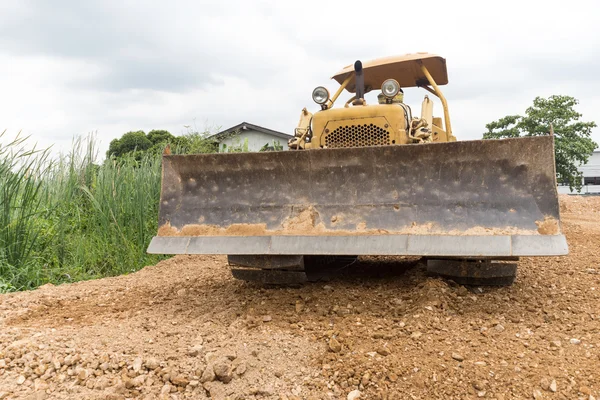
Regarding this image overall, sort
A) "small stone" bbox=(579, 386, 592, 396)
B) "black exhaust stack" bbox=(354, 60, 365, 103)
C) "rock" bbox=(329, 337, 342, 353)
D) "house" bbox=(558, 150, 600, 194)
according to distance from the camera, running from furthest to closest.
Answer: "house" bbox=(558, 150, 600, 194) → "black exhaust stack" bbox=(354, 60, 365, 103) → "rock" bbox=(329, 337, 342, 353) → "small stone" bbox=(579, 386, 592, 396)

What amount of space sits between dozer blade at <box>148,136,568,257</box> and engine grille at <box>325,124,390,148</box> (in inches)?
29.4

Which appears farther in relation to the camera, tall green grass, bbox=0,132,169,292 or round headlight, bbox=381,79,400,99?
tall green grass, bbox=0,132,169,292

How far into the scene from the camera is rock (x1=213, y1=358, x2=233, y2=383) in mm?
2863

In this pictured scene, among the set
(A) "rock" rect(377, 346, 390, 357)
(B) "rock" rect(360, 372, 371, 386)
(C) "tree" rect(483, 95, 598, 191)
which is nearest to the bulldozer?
(A) "rock" rect(377, 346, 390, 357)

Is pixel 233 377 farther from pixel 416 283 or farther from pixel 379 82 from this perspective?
pixel 379 82

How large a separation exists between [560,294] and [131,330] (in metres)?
3.26

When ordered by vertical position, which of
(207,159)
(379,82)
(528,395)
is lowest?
(528,395)

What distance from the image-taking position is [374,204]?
4082mm

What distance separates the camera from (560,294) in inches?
169

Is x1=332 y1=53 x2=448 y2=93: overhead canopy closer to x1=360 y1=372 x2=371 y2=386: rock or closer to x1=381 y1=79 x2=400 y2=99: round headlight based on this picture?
x1=381 y1=79 x2=400 y2=99: round headlight

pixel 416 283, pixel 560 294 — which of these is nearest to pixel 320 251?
pixel 416 283

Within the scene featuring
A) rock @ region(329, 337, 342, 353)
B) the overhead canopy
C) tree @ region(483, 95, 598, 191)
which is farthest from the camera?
tree @ region(483, 95, 598, 191)

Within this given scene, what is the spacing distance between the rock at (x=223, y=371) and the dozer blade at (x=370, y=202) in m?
1.19

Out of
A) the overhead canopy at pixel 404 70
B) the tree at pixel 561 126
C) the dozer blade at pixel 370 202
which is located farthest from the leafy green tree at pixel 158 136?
the dozer blade at pixel 370 202
